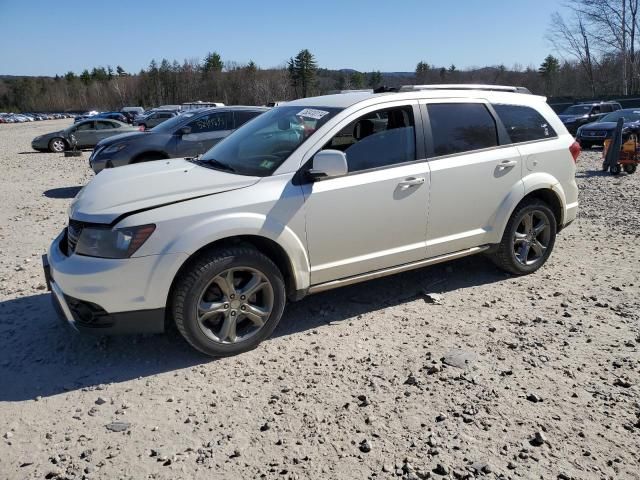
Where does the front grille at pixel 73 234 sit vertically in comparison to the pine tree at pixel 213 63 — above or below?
below

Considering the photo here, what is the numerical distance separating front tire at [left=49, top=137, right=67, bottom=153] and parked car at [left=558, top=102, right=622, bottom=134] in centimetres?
2210

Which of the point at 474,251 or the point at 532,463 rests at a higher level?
the point at 474,251

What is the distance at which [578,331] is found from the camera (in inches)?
159

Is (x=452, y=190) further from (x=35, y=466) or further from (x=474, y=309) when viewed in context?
(x=35, y=466)

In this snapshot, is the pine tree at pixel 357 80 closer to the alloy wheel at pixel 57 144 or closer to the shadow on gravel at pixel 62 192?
the alloy wheel at pixel 57 144

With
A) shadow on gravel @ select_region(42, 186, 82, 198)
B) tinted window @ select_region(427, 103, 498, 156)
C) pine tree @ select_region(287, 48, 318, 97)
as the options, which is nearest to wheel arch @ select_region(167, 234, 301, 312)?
tinted window @ select_region(427, 103, 498, 156)

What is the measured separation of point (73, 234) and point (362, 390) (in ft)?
7.33

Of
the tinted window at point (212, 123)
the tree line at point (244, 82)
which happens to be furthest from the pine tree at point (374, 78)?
the tinted window at point (212, 123)

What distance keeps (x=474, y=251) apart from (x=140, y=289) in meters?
2.94

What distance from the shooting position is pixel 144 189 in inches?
147

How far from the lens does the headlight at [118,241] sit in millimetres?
3334

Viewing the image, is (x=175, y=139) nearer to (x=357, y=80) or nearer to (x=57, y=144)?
(x=57, y=144)

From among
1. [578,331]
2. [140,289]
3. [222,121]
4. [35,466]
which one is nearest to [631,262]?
[578,331]

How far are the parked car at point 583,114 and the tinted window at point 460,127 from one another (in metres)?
21.4
